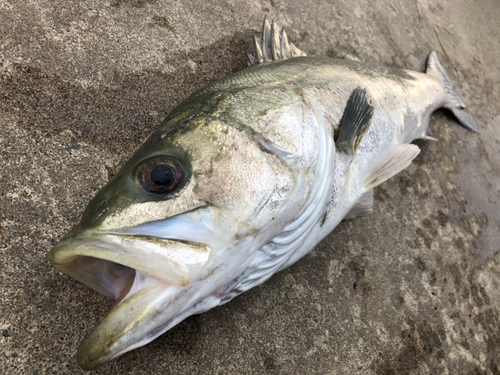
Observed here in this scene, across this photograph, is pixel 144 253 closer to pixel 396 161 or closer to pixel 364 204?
pixel 364 204

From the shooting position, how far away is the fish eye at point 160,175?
111 centimetres

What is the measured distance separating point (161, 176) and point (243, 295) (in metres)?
0.98

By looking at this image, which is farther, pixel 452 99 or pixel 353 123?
pixel 452 99

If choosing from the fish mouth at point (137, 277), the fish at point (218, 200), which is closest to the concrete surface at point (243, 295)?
the fish at point (218, 200)

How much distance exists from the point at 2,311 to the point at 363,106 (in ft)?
6.84

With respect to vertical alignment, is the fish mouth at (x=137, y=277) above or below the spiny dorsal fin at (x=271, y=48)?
below

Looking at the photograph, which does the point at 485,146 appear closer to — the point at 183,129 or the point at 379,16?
the point at 379,16

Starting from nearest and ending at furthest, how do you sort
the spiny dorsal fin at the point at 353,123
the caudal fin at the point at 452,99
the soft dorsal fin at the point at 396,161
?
the spiny dorsal fin at the point at 353,123, the soft dorsal fin at the point at 396,161, the caudal fin at the point at 452,99

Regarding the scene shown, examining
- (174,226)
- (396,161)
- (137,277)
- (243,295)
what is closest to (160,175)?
(174,226)

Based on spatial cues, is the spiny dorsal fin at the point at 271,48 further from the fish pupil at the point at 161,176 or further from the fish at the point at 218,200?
the fish pupil at the point at 161,176

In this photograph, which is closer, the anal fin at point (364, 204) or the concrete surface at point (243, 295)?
the concrete surface at point (243, 295)

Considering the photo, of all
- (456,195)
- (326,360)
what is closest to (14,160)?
(326,360)

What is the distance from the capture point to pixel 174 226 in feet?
3.40

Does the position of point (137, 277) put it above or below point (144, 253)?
below
